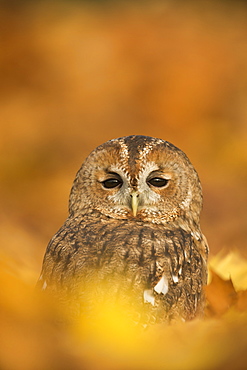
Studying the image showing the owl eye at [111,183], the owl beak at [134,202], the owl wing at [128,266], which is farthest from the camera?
the owl eye at [111,183]

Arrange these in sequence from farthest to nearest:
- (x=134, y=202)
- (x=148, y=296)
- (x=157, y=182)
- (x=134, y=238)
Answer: (x=157, y=182), (x=134, y=202), (x=134, y=238), (x=148, y=296)

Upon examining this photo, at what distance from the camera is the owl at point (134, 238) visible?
1.99 metres

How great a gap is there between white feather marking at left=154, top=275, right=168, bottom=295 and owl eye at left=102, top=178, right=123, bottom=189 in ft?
2.21

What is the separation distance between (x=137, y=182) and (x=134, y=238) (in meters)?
0.38

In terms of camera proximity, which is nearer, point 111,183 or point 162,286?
point 162,286

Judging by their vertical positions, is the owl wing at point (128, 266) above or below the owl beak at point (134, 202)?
below

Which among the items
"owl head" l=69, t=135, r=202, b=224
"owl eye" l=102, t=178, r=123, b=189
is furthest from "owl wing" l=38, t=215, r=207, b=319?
"owl eye" l=102, t=178, r=123, b=189

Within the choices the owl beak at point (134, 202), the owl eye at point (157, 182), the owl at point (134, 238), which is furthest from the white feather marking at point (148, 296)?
the owl eye at point (157, 182)

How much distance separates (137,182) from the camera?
253 cm

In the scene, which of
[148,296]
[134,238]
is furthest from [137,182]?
[148,296]

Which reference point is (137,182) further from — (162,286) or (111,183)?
(162,286)

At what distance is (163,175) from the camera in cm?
265

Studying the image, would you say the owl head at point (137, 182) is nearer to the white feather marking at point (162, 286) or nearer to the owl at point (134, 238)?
the owl at point (134, 238)

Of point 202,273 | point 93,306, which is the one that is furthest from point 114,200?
point 93,306
